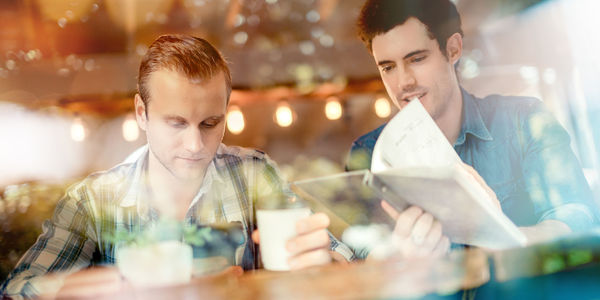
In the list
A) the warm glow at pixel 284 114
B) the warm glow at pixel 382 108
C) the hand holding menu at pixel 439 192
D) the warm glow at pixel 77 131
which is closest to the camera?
the hand holding menu at pixel 439 192

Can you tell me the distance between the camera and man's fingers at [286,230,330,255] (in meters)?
0.88

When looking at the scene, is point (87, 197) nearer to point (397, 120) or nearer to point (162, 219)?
point (162, 219)

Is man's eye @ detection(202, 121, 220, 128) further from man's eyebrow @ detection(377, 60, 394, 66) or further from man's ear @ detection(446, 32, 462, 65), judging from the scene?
man's ear @ detection(446, 32, 462, 65)

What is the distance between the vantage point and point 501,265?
0.80 m

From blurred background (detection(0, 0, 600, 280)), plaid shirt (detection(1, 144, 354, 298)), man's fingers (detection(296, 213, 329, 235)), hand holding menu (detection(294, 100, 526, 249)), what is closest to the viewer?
hand holding menu (detection(294, 100, 526, 249))

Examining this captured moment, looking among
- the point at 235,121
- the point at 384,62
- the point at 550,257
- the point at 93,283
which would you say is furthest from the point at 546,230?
the point at 93,283

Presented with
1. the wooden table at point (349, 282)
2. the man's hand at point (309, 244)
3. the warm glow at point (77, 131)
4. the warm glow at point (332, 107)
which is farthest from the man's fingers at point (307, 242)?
the warm glow at point (332, 107)

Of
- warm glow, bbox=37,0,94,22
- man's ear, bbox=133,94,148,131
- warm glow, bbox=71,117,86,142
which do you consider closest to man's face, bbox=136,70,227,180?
man's ear, bbox=133,94,148,131

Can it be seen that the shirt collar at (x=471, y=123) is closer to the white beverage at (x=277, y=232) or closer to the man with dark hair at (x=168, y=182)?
the man with dark hair at (x=168, y=182)

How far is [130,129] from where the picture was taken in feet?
4.58

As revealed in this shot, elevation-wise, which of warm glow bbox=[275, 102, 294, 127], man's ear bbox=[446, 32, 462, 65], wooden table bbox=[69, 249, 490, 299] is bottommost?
wooden table bbox=[69, 249, 490, 299]

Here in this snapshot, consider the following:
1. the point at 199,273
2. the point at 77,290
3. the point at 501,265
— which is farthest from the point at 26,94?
the point at 501,265

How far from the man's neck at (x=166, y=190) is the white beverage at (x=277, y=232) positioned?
51 cm

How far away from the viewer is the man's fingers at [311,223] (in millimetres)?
883
